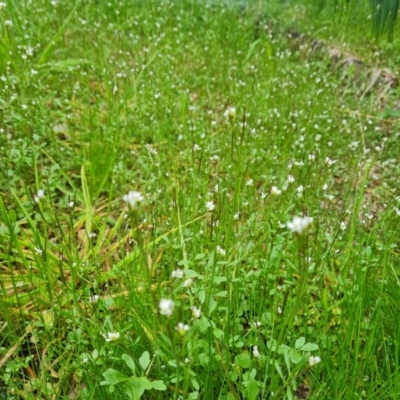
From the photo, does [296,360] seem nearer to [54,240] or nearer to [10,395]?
[10,395]

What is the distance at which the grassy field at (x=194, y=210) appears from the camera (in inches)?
61.7

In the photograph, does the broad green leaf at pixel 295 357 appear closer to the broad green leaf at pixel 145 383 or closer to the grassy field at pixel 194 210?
the grassy field at pixel 194 210

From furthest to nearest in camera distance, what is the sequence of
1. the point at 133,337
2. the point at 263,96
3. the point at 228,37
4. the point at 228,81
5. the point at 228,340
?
the point at 228,37
the point at 228,81
the point at 263,96
the point at 133,337
the point at 228,340

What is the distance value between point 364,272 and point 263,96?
7.13 feet

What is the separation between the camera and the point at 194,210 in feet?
7.22

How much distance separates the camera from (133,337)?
178cm

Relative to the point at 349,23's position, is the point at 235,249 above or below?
below

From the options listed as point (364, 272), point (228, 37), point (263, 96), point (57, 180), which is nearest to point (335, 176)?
point (263, 96)

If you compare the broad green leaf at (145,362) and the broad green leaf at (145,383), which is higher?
the broad green leaf at (145,362)

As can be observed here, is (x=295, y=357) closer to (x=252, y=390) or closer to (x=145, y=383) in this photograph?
(x=252, y=390)

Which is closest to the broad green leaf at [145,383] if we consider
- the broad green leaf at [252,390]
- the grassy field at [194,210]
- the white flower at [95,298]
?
the grassy field at [194,210]

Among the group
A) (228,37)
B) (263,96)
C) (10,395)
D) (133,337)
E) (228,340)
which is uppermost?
(228,37)

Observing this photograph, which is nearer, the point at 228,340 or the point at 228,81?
the point at 228,340

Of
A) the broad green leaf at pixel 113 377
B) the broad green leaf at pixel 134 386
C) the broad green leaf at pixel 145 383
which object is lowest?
the broad green leaf at pixel 134 386
